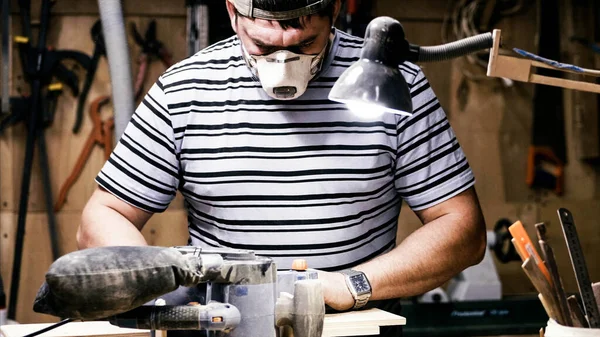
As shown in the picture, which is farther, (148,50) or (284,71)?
(148,50)

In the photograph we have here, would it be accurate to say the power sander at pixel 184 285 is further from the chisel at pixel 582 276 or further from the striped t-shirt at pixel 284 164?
the striped t-shirt at pixel 284 164


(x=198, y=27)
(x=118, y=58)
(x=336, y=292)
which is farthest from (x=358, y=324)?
(x=198, y=27)

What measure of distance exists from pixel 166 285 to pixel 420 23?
107 inches

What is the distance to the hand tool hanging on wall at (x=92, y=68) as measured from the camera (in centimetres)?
339

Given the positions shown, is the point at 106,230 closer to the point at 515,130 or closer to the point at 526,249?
the point at 526,249

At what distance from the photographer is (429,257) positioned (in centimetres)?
204

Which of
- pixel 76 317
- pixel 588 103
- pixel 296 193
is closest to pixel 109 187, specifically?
pixel 296 193

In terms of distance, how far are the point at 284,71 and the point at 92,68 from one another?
5.49 ft

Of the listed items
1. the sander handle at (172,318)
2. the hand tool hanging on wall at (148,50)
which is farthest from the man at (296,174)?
the hand tool hanging on wall at (148,50)

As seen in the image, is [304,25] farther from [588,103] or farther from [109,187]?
[588,103]

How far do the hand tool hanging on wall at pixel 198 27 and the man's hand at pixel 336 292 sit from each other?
1.69m

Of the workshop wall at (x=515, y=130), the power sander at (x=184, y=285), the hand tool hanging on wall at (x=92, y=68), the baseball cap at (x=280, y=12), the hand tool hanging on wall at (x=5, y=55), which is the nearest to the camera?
the power sander at (x=184, y=285)

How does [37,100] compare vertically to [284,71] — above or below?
below

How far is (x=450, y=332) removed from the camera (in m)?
3.18
